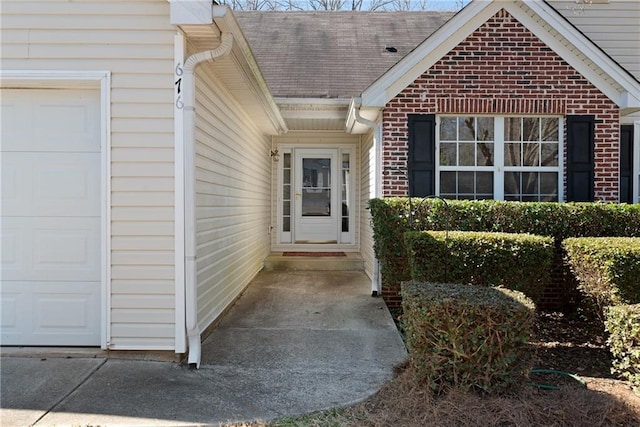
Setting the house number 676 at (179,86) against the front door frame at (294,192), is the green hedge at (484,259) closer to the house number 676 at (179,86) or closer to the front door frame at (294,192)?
the house number 676 at (179,86)

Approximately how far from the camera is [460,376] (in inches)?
139

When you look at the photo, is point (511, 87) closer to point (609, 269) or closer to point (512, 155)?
point (512, 155)

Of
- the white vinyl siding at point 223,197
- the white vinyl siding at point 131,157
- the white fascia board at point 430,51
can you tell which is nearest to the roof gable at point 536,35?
the white fascia board at point 430,51

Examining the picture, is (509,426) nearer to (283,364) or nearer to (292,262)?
(283,364)

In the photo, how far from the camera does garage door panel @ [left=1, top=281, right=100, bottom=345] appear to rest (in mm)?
4418

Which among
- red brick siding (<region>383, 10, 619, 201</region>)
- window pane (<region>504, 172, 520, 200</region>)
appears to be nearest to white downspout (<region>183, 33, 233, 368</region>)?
red brick siding (<region>383, 10, 619, 201</region>)

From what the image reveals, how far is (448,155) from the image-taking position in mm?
6762

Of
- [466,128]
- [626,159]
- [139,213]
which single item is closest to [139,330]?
[139,213]

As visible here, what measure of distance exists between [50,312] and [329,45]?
8.15m

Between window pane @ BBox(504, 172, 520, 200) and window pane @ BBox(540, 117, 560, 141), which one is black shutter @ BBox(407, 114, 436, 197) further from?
window pane @ BBox(540, 117, 560, 141)

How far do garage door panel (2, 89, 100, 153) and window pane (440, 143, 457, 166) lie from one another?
4.49 meters

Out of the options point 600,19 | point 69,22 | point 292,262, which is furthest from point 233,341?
point 600,19

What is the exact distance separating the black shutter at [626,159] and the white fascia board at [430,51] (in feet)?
10.2

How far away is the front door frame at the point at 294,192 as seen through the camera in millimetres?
10336
